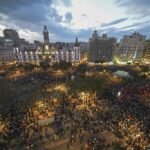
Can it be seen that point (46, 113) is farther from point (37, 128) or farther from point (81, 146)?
point (81, 146)

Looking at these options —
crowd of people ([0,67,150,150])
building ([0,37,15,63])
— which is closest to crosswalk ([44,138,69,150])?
crowd of people ([0,67,150,150])

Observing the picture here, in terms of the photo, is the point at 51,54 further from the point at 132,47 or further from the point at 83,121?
the point at 83,121

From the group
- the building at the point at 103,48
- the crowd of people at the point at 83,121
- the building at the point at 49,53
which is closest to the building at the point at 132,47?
the building at the point at 103,48

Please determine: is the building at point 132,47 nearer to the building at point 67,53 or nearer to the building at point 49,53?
the building at point 67,53

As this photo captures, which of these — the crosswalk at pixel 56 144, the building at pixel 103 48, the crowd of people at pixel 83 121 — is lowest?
the crosswalk at pixel 56 144

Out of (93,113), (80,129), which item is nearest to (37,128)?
(80,129)

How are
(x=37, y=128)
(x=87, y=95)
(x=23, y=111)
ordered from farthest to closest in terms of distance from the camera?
1. (x=87, y=95)
2. (x=23, y=111)
3. (x=37, y=128)

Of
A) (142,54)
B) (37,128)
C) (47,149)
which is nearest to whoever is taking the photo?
(47,149)

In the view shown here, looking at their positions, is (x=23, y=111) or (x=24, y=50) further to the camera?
(x=24, y=50)

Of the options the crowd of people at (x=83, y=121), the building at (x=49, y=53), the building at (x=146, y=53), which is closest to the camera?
the crowd of people at (x=83, y=121)
